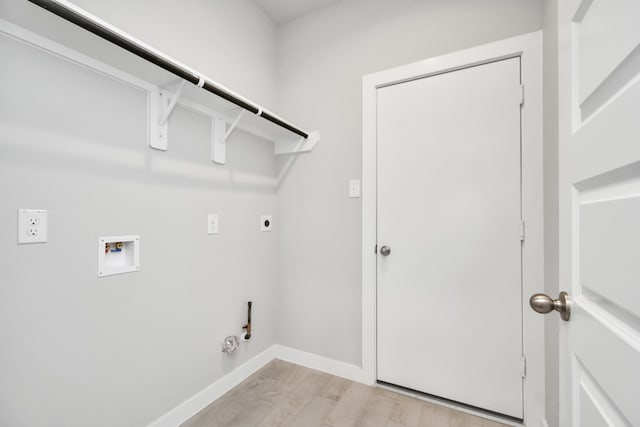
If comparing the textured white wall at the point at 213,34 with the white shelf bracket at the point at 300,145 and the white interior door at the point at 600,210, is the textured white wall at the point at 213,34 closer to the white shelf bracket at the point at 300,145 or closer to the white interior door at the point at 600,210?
the white shelf bracket at the point at 300,145

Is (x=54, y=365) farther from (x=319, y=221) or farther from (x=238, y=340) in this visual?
(x=319, y=221)

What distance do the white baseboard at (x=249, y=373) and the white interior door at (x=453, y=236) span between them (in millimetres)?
262

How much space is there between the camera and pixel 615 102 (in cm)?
42

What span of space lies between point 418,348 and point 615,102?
161 centimetres

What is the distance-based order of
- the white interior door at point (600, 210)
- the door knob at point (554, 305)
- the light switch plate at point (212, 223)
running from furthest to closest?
the light switch plate at point (212, 223), the door knob at point (554, 305), the white interior door at point (600, 210)

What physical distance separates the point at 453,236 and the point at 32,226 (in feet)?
6.19

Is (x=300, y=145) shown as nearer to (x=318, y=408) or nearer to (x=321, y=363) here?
(x=321, y=363)

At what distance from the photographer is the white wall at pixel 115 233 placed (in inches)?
37.1

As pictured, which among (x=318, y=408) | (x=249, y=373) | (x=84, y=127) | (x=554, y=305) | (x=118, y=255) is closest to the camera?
(x=554, y=305)

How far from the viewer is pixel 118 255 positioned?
1.22 metres

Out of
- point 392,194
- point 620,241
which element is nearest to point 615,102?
point 620,241

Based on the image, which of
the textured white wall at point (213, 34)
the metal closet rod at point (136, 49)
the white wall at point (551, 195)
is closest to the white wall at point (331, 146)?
the textured white wall at point (213, 34)

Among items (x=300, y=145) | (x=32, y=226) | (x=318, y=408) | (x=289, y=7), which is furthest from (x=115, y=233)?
(x=289, y=7)

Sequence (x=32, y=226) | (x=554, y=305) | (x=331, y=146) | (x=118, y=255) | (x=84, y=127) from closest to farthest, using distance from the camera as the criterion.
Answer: (x=554, y=305)
(x=32, y=226)
(x=84, y=127)
(x=118, y=255)
(x=331, y=146)
